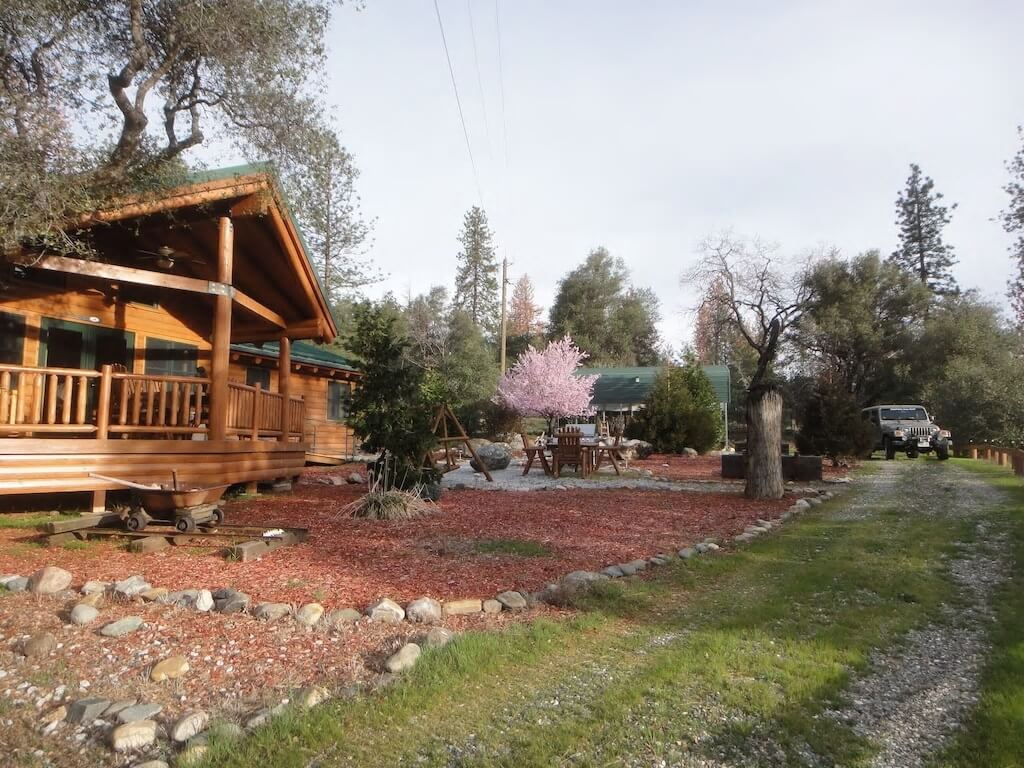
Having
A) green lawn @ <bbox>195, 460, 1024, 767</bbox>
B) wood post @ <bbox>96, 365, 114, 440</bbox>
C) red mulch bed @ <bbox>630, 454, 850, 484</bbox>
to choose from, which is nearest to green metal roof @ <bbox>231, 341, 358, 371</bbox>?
wood post @ <bbox>96, 365, 114, 440</bbox>

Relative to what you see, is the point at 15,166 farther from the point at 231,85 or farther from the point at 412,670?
the point at 412,670

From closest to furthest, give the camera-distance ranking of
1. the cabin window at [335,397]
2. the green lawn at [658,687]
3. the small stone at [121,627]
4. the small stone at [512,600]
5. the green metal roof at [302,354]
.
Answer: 1. the green lawn at [658,687]
2. the small stone at [121,627]
3. the small stone at [512,600]
4. the green metal roof at [302,354]
5. the cabin window at [335,397]

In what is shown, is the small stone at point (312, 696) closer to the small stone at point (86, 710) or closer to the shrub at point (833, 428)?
the small stone at point (86, 710)

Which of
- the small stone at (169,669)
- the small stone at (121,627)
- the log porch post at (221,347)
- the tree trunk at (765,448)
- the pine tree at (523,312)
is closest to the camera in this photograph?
the small stone at (169,669)

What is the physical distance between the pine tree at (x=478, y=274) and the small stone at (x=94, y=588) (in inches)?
1796

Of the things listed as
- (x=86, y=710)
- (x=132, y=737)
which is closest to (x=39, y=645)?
(x=86, y=710)

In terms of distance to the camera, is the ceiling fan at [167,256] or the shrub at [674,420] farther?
the shrub at [674,420]

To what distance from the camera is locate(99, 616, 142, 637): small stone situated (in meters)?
3.90

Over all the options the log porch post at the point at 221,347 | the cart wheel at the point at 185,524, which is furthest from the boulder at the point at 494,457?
the cart wheel at the point at 185,524

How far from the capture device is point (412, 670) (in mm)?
3346

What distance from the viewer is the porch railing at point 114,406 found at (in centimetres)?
754

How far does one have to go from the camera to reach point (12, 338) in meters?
9.30

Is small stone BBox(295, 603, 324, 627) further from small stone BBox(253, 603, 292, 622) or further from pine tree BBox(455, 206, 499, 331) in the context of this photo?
pine tree BBox(455, 206, 499, 331)

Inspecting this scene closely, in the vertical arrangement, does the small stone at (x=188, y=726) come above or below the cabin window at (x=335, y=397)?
below
